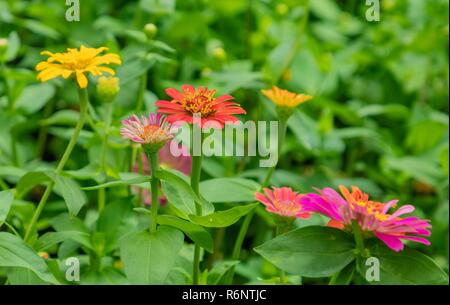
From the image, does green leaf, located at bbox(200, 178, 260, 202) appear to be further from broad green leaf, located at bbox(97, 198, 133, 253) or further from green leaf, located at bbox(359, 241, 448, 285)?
green leaf, located at bbox(359, 241, 448, 285)

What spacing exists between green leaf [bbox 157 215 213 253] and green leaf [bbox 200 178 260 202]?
122mm

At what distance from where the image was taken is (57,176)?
0.76 m

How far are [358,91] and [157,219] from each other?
1009 mm

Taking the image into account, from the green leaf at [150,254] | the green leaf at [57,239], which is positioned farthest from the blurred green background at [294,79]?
the green leaf at [150,254]

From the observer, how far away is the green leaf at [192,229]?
0.71 m

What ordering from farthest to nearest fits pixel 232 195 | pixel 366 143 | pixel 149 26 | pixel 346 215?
pixel 366 143 < pixel 149 26 < pixel 232 195 < pixel 346 215

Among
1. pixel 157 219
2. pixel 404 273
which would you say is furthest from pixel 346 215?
pixel 157 219

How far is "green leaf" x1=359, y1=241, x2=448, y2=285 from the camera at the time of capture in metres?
0.67

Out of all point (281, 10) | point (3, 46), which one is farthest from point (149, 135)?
point (281, 10)

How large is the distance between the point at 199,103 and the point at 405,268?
255 millimetres

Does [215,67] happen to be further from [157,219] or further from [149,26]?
[157,219]

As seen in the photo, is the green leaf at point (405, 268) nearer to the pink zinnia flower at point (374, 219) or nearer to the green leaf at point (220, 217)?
the pink zinnia flower at point (374, 219)

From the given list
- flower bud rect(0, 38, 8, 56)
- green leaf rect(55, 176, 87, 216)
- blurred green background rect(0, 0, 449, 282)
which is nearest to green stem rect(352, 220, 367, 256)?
green leaf rect(55, 176, 87, 216)

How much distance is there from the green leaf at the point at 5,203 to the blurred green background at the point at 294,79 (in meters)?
0.29
